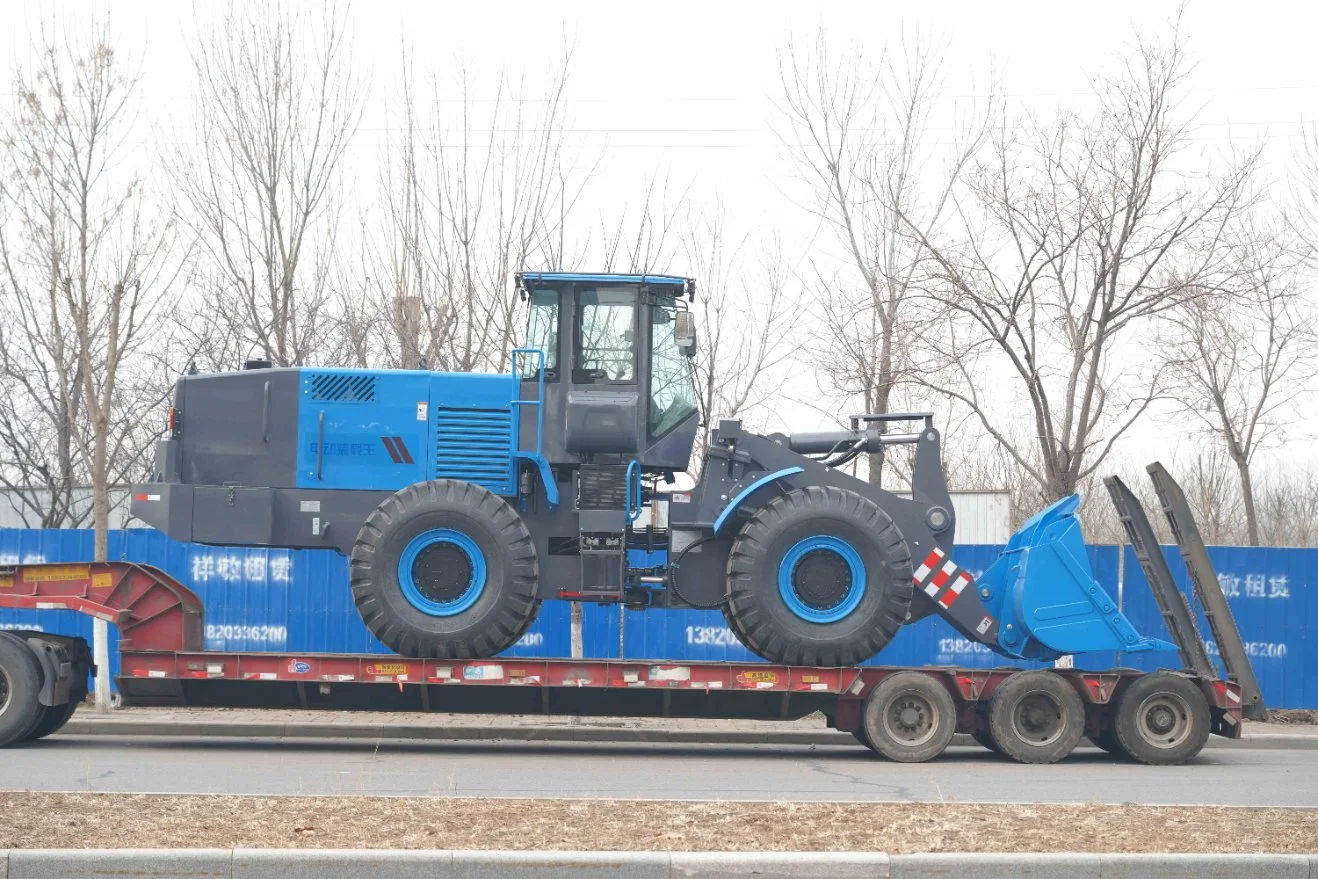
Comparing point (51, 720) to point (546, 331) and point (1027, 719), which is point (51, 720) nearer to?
point (546, 331)

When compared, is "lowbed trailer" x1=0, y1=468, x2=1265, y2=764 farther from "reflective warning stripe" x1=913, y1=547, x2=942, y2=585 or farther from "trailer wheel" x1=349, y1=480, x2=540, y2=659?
"reflective warning stripe" x1=913, y1=547, x2=942, y2=585

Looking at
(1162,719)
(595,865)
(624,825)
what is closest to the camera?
(595,865)

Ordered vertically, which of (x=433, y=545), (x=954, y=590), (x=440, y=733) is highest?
(x=433, y=545)

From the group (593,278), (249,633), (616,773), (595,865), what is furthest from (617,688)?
(249,633)

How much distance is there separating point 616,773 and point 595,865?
4.88 meters

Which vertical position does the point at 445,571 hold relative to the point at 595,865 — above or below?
above

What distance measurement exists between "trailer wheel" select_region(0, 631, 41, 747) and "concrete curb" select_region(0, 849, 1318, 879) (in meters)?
6.24

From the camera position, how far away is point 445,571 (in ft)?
43.2

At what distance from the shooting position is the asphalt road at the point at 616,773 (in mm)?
10516

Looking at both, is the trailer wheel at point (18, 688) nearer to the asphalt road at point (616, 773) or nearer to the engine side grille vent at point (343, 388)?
the asphalt road at point (616, 773)

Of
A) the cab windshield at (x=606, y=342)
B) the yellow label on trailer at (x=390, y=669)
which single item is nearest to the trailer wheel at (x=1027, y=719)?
the cab windshield at (x=606, y=342)

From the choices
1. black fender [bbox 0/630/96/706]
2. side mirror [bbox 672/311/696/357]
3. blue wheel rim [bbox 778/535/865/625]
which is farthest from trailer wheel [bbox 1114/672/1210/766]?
black fender [bbox 0/630/96/706]

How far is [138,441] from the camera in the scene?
29062 mm

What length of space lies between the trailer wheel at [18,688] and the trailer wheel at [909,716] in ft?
24.9
